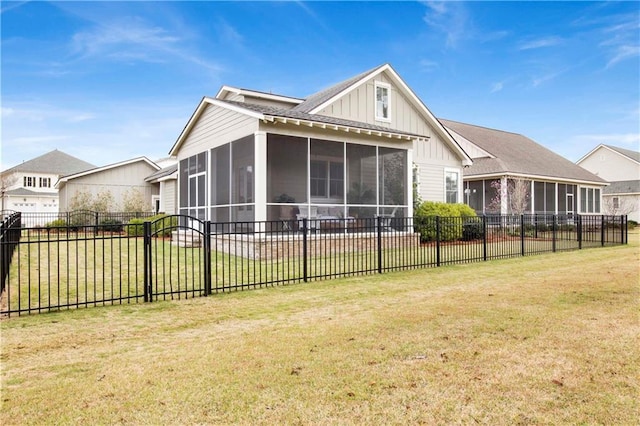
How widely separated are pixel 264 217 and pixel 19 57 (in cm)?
2179

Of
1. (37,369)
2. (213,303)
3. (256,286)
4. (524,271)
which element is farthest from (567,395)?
(524,271)

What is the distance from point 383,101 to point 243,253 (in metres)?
9.32

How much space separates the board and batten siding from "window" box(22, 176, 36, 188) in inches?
1643

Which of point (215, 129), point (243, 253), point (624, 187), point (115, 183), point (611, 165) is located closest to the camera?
point (243, 253)

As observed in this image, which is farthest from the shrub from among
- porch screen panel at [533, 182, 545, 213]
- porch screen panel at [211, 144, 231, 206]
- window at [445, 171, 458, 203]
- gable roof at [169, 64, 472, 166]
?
→ porch screen panel at [533, 182, 545, 213]

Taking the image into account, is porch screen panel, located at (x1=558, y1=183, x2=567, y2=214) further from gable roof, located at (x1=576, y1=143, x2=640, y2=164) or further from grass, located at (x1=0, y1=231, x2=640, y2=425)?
grass, located at (x1=0, y1=231, x2=640, y2=425)

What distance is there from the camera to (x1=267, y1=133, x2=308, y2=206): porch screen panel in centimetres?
1337

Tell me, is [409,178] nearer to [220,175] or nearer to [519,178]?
[220,175]

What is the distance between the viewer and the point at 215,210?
49.2ft

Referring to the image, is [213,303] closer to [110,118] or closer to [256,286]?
[256,286]

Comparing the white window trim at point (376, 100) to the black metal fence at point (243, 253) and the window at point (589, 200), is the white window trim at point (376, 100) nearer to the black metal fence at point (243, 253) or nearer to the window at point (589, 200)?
the black metal fence at point (243, 253)

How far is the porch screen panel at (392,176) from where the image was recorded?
49.7 ft

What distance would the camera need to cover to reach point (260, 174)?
12.3 metres

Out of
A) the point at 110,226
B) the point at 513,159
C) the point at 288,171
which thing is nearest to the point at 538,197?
the point at 513,159
